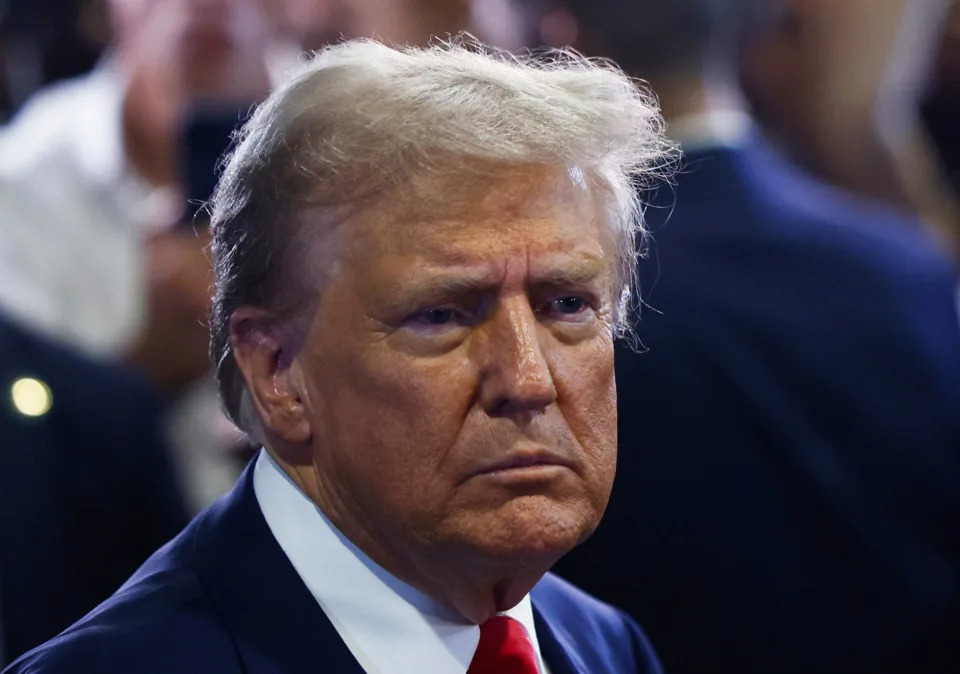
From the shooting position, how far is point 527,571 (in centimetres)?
199

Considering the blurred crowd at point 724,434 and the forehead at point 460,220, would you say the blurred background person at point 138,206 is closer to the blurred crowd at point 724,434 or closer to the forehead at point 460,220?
the blurred crowd at point 724,434

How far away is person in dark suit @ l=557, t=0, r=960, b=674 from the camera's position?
288 centimetres

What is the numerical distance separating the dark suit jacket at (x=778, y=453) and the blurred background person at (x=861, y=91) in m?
1.35

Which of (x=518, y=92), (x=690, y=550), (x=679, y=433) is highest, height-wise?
(x=518, y=92)

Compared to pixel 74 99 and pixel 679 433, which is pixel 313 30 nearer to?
pixel 74 99

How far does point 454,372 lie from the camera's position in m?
1.94

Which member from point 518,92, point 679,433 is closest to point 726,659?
point 679,433

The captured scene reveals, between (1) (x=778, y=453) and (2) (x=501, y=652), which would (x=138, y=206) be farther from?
(2) (x=501, y=652)

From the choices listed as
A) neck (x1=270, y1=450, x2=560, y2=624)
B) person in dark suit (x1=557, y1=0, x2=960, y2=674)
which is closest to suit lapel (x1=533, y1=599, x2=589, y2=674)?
neck (x1=270, y1=450, x2=560, y2=624)

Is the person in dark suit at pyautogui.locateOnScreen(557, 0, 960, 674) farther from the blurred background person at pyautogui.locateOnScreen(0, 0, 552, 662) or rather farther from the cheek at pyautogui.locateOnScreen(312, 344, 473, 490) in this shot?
the cheek at pyautogui.locateOnScreen(312, 344, 473, 490)

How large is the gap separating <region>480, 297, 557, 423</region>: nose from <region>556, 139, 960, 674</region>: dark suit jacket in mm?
928

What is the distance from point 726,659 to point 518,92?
136 centimetres

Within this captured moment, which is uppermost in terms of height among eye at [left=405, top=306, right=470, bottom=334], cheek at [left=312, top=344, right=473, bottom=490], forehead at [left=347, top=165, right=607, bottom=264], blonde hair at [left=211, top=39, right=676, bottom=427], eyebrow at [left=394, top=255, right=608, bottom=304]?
blonde hair at [left=211, top=39, right=676, bottom=427]

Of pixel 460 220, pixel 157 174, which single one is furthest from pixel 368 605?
pixel 157 174
